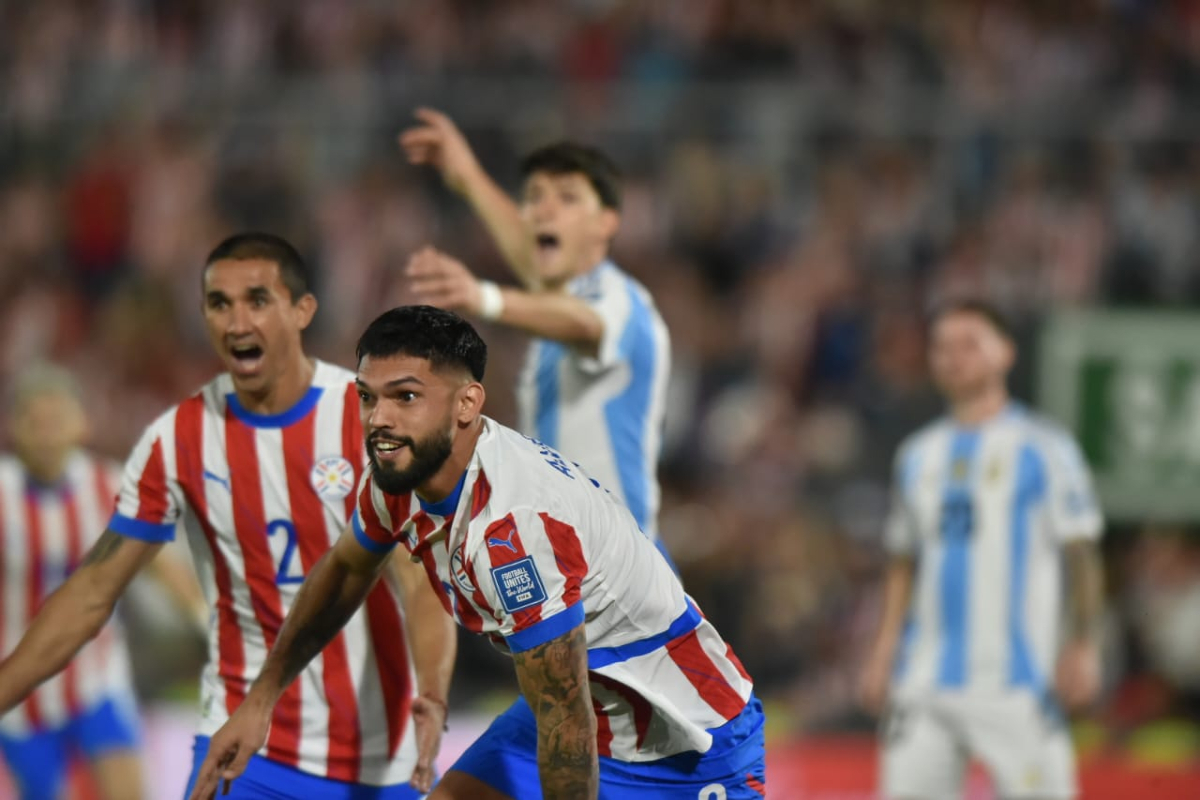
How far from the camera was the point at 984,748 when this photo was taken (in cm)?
722

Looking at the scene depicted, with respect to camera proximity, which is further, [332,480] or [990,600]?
[990,600]

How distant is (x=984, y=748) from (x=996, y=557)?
0.81 meters

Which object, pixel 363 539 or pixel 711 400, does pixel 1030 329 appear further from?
pixel 363 539

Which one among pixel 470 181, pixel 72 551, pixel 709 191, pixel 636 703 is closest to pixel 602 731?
pixel 636 703

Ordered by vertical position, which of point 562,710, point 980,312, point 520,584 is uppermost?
point 980,312

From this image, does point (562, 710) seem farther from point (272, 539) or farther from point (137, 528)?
point (137, 528)

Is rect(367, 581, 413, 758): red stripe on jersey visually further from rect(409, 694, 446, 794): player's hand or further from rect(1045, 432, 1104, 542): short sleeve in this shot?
rect(1045, 432, 1104, 542): short sleeve

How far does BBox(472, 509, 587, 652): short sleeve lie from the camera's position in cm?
366

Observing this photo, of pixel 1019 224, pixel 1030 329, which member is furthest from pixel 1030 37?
pixel 1030 329

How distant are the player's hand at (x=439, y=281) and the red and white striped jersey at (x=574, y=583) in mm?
754

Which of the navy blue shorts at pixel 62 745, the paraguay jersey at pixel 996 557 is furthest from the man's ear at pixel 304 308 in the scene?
the paraguay jersey at pixel 996 557

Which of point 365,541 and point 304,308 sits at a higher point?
point 304,308

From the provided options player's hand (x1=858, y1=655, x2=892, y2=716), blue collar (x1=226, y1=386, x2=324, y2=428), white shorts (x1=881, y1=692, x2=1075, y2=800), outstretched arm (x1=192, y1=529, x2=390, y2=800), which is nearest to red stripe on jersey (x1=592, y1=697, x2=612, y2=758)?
outstretched arm (x1=192, y1=529, x2=390, y2=800)

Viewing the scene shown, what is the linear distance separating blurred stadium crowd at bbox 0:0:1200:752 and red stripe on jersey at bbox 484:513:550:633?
22.6 feet
